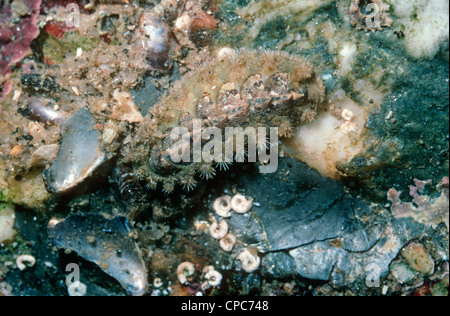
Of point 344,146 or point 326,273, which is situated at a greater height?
point 344,146

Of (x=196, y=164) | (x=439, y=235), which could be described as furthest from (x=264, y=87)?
(x=439, y=235)

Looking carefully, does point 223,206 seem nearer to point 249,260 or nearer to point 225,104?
point 249,260

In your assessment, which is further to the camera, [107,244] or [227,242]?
[227,242]

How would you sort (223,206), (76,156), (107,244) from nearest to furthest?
(76,156), (107,244), (223,206)

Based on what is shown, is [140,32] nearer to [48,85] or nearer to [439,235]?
[48,85]

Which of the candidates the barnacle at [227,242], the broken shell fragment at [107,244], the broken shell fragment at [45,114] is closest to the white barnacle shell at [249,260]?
the barnacle at [227,242]

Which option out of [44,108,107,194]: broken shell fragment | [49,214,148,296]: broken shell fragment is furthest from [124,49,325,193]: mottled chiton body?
[49,214,148,296]: broken shell fragment

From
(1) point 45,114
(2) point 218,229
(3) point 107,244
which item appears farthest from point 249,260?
(1) point 45,114

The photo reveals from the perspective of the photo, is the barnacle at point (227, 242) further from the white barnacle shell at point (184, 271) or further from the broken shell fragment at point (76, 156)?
the broken shell fragment at point (76, 156)
